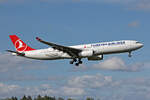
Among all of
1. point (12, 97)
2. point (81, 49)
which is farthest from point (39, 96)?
point (81, 49)

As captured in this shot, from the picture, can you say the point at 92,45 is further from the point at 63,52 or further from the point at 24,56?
the point at 24,56

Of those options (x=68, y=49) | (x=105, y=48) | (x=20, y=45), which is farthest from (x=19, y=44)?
(x=105, y=48)

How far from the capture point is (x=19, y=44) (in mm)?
88000

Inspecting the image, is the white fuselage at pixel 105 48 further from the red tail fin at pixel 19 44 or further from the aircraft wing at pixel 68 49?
the red tail fin at pixel 19 44

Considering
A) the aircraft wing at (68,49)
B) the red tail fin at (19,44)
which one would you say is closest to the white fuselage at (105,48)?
the aircraft wing at (68,49)

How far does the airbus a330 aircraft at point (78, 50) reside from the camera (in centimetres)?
7525

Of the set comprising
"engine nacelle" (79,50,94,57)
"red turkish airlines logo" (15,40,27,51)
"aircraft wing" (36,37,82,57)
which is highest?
"red turkish airlines logo" (15,40,27,51)

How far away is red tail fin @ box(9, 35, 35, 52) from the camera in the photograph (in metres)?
86.2

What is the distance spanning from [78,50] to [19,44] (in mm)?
17195

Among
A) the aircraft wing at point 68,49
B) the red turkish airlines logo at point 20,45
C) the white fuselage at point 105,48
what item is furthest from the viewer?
the red turkish airlines logo at point 20,45

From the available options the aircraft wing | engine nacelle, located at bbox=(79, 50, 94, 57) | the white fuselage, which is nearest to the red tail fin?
the white fuselage

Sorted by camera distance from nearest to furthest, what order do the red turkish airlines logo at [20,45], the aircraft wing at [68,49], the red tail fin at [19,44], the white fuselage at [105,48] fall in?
1. the white fuselage at [105,48]
2. the aircraft wing at [68,49]
3. the red tail fin at [19,44]
4. the red turkish airlines logo at [20,45]

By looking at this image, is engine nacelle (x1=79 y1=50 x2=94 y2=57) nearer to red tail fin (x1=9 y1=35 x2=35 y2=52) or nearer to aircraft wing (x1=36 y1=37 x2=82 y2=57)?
aircraft wing (x1=36 y1=37 x2=82 y2=57)

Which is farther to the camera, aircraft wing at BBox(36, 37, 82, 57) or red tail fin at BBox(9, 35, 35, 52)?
red tail fin at BBox(9, 35, 35, 52)
